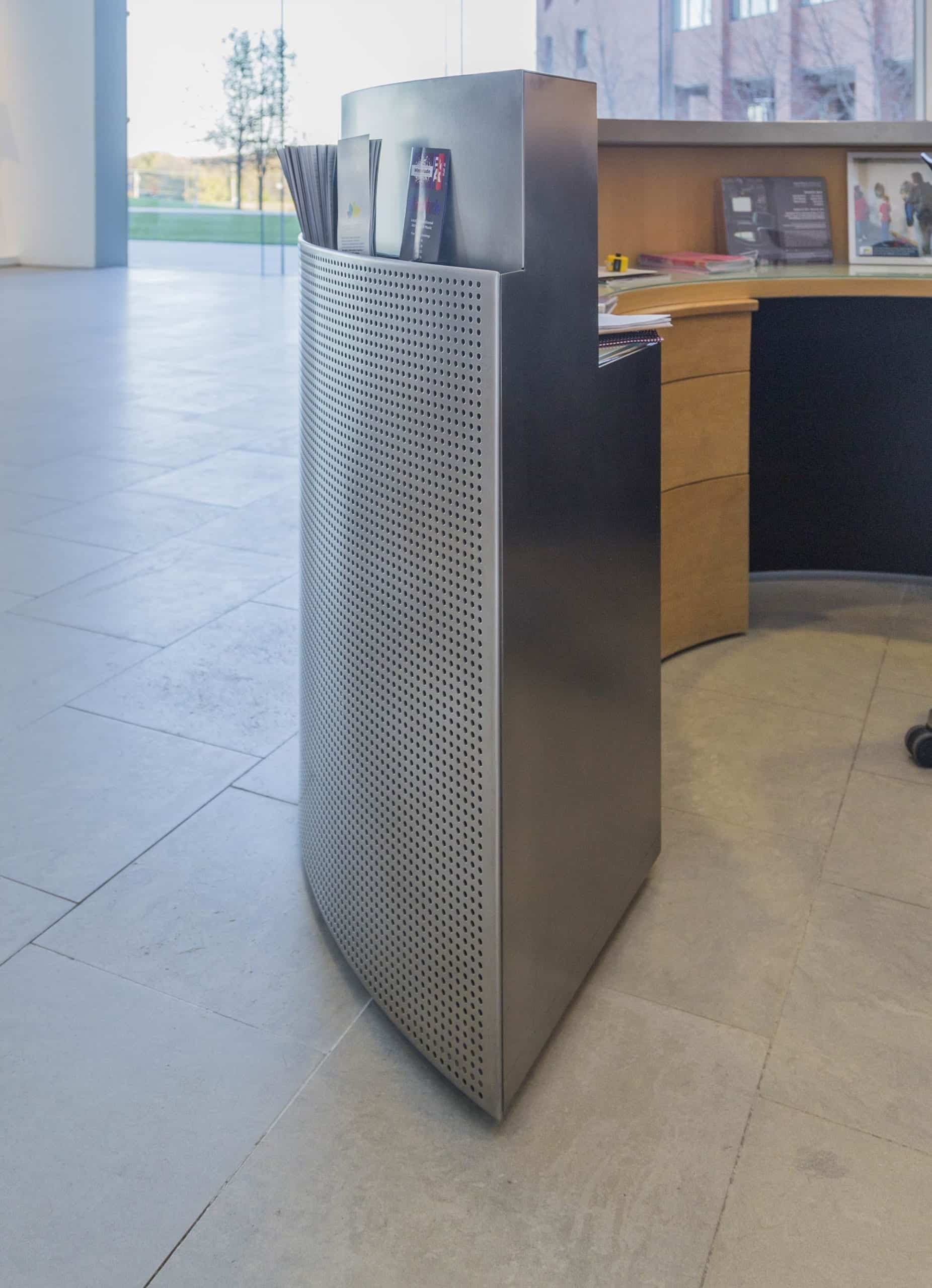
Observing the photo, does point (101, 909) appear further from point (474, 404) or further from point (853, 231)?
point (853, 231)

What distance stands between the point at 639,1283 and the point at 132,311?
345 inches

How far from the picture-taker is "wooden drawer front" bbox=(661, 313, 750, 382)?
2.63 meters

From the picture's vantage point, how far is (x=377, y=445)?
1444 mm

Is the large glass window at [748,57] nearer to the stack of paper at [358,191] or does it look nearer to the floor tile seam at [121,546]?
the floor tile seam at [121,546]

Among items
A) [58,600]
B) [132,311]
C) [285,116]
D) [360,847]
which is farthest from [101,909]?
[285,116]

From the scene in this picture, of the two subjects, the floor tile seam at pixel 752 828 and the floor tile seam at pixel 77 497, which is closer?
the floor tile seam at pixel 752 828

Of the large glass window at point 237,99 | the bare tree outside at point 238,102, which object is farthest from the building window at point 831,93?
the bare tree outside at point 238,102

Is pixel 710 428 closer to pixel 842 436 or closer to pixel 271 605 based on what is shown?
pixel 842 436

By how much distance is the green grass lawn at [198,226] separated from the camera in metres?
13.1

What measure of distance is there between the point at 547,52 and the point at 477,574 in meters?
7.74

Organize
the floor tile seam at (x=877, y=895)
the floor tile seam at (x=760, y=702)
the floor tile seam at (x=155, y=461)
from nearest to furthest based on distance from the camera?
the floor tile seam at (x=877, y=895) → the floor tile seam at (x=760, y=702) → the floor tile seam at (x=155, y=461)

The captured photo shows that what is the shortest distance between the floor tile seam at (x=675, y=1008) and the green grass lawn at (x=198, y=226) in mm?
12319

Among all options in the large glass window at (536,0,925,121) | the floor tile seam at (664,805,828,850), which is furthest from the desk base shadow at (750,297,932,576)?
the large glass window at (536,0,925,121)

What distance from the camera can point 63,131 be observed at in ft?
38.0
